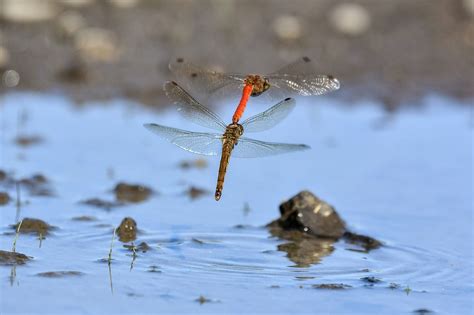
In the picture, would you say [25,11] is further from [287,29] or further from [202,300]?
[202,300]

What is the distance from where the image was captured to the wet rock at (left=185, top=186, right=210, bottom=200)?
6.79m

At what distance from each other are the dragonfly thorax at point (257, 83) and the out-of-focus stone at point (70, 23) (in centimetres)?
576

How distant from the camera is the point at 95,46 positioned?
10.6 meters

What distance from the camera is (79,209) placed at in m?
6.38

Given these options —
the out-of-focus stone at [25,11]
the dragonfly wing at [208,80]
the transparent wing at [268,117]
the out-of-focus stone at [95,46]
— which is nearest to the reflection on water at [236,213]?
the transparent wing at [268,117]

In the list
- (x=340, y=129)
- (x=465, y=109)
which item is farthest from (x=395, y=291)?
(x=465, y=109)

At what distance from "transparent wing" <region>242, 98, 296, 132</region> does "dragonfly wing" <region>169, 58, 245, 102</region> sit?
265 millimetres

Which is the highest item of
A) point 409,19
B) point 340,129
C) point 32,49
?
point 409,19

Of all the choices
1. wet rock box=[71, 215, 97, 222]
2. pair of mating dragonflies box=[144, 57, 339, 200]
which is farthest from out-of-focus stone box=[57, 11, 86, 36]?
pair of mating dragonflies box=[144, 57, 339, 200]

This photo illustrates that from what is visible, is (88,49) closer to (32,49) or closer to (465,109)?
(32,49)

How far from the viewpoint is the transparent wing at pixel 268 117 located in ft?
17.7

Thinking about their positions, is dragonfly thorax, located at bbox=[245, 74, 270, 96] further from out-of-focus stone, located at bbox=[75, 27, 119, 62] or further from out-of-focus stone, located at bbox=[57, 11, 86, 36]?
out-of-focus stone, located at bbox=[57, 11, 86, 36]

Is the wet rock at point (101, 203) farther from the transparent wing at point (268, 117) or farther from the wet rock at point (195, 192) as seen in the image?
the transparent wing at point (268, 117)

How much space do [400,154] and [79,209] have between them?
289 cm
